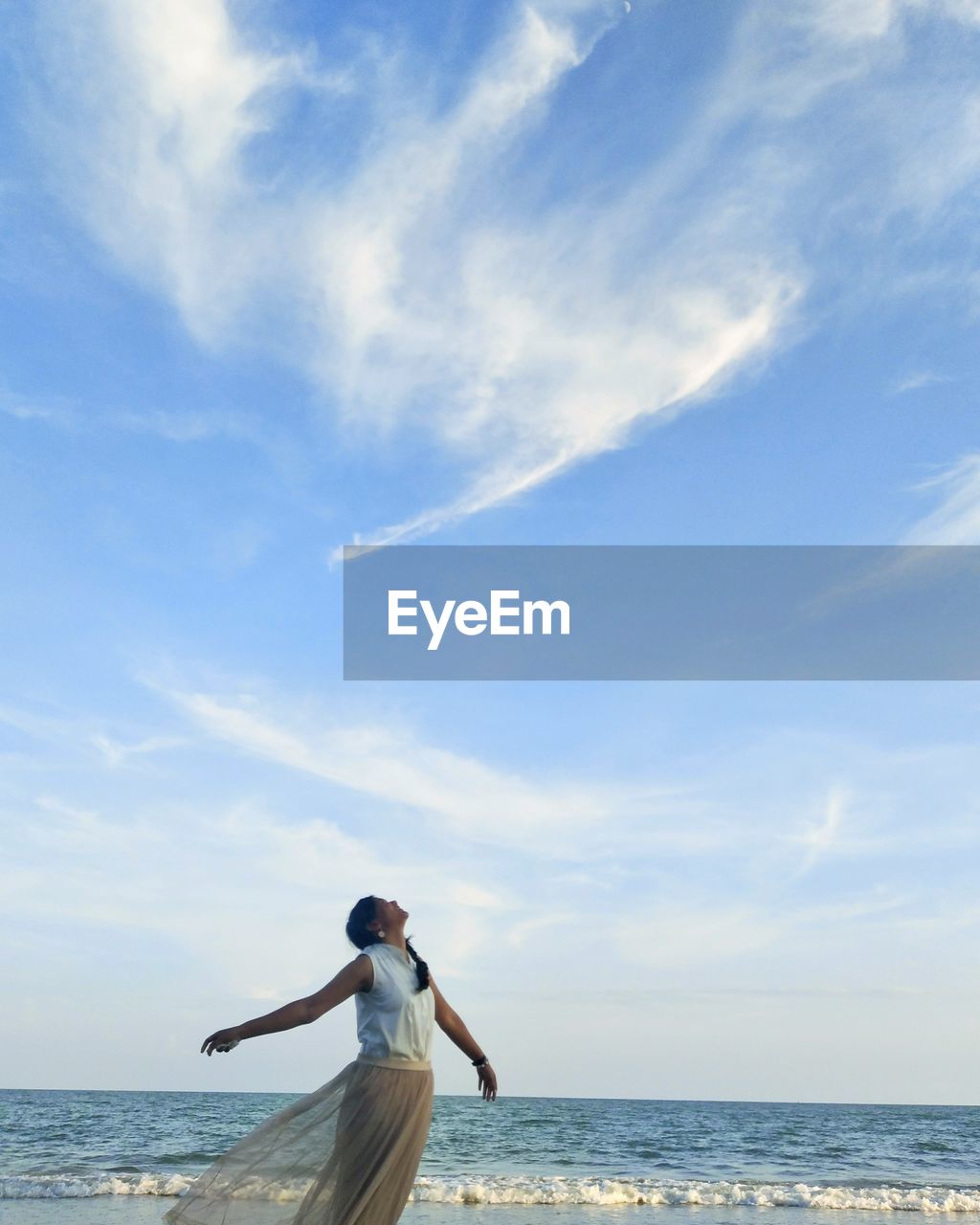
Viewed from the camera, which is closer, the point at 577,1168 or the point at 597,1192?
the point at 597,1192

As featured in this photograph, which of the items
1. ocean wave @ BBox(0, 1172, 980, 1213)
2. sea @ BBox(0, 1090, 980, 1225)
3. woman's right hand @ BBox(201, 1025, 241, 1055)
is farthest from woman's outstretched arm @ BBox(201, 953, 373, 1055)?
ocean wave @ BBox(0, 1172, 980, 1213)

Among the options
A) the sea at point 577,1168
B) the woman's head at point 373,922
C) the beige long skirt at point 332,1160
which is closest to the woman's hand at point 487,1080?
the beige long skirt at point 332,1160

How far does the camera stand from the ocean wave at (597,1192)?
14.7 metres

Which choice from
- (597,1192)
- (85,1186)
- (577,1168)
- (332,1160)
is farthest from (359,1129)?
(577,1168)

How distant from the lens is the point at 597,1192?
53.0 ft

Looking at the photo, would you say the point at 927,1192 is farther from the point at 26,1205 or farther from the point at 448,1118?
the point at 448,1118

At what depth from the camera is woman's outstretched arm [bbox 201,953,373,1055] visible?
389 cm

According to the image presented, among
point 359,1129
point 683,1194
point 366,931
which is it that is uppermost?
point 366,931

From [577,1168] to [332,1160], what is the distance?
19.4 metres

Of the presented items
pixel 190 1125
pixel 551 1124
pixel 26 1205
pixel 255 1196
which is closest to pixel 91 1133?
pixel 190 1125

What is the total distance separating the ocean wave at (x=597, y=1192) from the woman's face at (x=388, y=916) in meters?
11.5

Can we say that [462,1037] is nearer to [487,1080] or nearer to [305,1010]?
[487,1080]

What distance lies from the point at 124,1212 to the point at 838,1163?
1751cm

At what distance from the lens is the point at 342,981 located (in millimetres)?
4234
